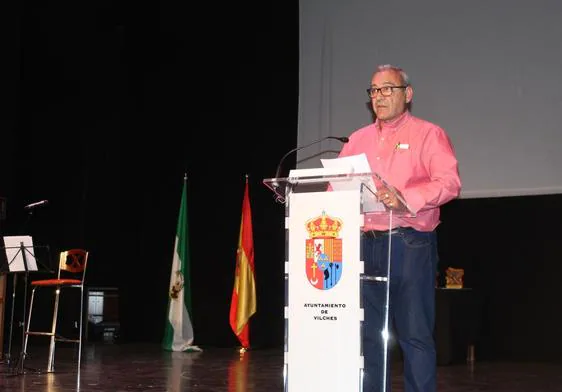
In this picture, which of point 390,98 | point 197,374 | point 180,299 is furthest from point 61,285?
point 390,98

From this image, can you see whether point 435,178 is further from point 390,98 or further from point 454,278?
point 454,278

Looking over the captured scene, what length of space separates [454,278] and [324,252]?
195 inches

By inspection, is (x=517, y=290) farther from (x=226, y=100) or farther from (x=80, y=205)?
(x=80, y=205)

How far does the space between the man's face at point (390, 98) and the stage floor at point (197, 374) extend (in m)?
2.62

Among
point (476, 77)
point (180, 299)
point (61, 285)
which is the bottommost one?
point (180, 299)

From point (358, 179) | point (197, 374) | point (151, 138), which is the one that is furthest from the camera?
point (151, 138)

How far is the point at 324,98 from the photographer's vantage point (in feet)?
26.1

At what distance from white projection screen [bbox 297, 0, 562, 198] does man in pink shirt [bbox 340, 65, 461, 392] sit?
3.62 meters

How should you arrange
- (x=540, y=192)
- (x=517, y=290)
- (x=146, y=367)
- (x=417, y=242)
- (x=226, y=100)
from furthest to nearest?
(x=226, y=100) < (x=517, y=290) < (x=540, y=192) < (x=146, y=367) < (x=417, y=242)

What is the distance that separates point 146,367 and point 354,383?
407cm

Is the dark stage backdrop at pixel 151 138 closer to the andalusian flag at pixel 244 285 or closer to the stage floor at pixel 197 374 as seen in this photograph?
the andalusian flag at pixel 244 285

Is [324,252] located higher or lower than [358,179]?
lower

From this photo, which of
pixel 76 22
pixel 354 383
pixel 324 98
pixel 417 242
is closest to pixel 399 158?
pixel 417 242

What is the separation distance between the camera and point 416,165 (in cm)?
296
